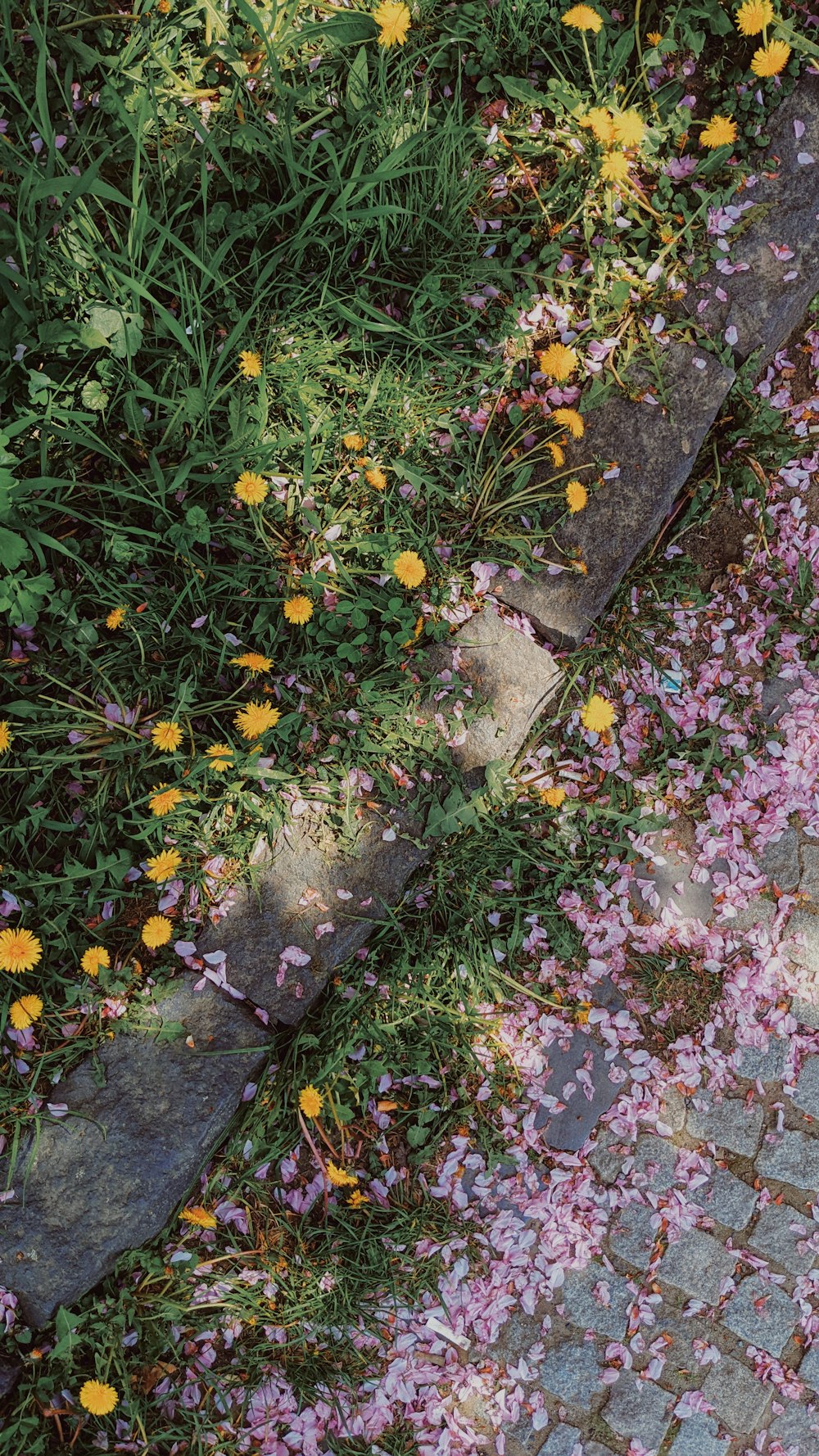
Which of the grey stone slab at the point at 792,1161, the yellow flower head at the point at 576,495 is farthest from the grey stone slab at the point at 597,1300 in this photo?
the yellow flower head at the point at 576,495

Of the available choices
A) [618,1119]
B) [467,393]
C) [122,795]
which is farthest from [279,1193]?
[467,393]

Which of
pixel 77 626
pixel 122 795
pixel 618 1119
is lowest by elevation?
pixel 618 1119

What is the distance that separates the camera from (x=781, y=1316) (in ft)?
8.15

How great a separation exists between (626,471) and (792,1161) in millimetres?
1979

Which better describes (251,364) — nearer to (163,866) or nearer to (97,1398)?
(163,866)

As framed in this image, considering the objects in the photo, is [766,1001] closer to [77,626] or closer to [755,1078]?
[755,1078]

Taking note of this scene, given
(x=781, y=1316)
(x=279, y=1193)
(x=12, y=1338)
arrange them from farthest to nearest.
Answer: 1. (x=781, y=1316)
2. (x=279, y=1193)
3. (x=12, y=1338)

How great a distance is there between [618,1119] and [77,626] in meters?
1.96

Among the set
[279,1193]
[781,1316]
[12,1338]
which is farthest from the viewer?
[781,1316]

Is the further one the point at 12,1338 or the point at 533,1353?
the point at 533,1353

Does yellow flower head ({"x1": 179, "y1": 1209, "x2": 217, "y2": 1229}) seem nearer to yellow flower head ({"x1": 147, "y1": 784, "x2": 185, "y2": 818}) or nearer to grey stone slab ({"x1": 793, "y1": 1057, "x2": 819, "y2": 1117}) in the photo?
yellow flower head ({"x1": 147, "y1": 784, "x2": 185, "y2": 818})

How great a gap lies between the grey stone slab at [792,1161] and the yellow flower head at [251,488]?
225 cm

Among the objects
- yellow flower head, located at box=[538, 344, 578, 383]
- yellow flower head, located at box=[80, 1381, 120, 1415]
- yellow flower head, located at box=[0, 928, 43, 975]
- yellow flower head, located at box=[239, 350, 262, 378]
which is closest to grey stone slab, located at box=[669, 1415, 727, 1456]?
yellow flower head, located at box=[80, 1381, 120, 1415]

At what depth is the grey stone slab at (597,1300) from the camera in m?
2.44
